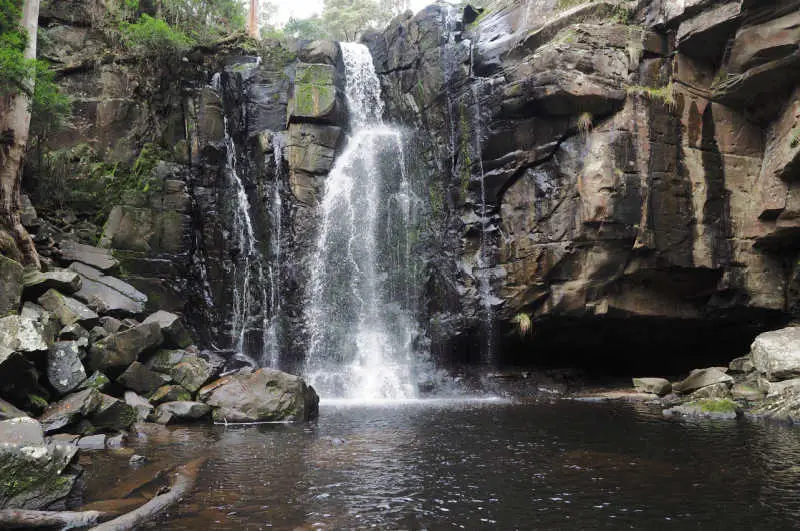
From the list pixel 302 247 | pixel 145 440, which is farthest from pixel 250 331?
pixel 145 440

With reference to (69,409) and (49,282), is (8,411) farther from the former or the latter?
(49,282)

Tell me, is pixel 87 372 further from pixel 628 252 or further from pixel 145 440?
pixel 628 252

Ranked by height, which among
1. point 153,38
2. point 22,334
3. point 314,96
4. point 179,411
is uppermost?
point 153,38

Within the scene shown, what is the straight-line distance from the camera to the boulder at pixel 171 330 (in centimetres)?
1396

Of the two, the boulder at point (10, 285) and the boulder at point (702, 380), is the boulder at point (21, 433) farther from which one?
the boulder at point (702, 380)

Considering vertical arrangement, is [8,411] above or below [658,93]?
below

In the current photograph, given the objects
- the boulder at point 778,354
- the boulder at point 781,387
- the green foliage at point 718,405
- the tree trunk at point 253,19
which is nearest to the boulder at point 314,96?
the tree trunk at point 253,19

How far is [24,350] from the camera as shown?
9.90m

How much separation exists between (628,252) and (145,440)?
1498 centimetres

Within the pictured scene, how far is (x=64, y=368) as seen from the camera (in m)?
10.7

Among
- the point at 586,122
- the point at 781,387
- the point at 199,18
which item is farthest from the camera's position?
the point at 199,18

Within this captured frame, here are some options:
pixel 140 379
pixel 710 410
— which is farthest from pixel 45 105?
pixel 710 410

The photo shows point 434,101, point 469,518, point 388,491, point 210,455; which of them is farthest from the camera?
point 434,101

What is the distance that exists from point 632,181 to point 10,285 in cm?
1706
